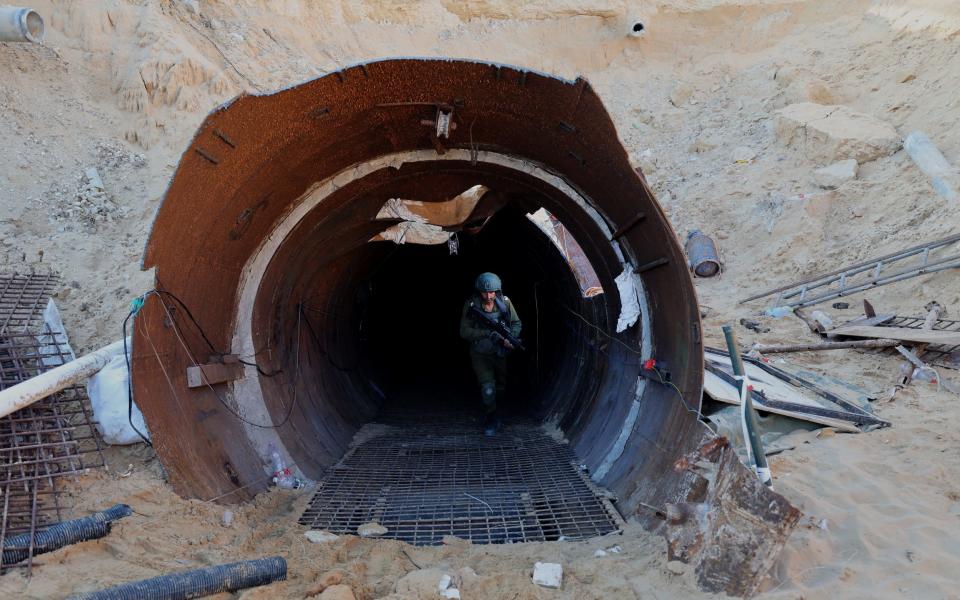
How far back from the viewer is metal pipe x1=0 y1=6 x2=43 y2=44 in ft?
24.1

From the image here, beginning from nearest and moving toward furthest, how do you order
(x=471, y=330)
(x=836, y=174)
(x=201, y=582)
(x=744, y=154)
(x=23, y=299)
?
(x=201, y=582), (x=23, y=299), (x=471, y=330), (x=836, y=174), (x=744, y=154)

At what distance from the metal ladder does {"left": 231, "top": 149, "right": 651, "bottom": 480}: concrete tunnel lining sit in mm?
4726

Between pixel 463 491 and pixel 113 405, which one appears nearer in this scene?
pixel 113 405

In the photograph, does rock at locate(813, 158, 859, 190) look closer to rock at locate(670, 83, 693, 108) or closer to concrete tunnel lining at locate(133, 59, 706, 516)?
rock at locate(670, 83, 693, 108)

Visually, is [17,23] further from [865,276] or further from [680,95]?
[680,95]

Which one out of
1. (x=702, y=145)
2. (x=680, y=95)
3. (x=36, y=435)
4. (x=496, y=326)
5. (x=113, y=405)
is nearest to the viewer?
(x=36, y=435)

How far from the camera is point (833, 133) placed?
12.0m

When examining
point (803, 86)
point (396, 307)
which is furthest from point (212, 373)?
point (803, 86)

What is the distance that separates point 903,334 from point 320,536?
20.6 feet

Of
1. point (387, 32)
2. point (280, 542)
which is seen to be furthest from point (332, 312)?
point (387, 32)

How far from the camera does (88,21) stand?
11125 mm

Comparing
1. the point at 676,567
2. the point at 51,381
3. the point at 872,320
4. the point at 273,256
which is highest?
the point at 273,256

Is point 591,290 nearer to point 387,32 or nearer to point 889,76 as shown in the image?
point 889,76

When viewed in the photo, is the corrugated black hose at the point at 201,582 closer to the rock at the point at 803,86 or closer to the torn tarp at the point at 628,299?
the torn tarp at the point at 628,299
